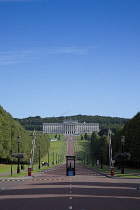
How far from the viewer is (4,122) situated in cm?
11550

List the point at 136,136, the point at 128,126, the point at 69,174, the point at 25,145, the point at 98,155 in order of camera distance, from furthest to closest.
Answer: the point at 98,155 → the point at 25,145 → the point at 128,126 → the point at 136,136 → the point at 69,174
